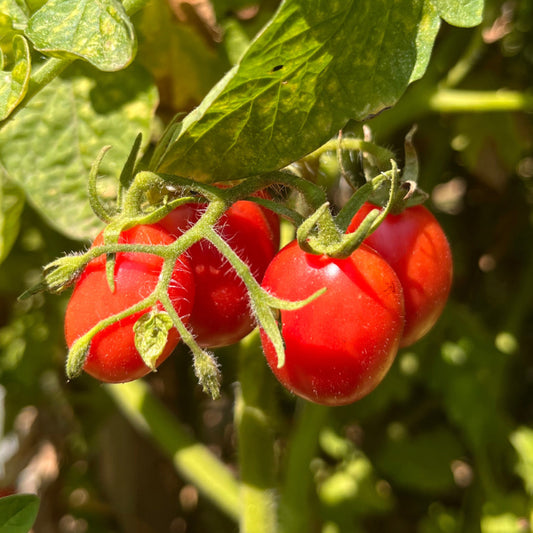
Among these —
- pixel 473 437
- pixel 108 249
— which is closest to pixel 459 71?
pixel 473 437

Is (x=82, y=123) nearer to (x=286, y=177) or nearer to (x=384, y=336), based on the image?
(x=286, y=177)

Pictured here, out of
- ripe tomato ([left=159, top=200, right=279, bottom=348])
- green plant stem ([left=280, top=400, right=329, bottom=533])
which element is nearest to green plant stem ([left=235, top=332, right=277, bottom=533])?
green plant stem ([left=280, top=400, right=329, bottom=533])

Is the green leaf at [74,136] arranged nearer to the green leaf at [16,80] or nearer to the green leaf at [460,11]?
the green leaf at [16,80]

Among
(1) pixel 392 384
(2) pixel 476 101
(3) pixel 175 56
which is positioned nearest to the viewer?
(3) pixel 175 56

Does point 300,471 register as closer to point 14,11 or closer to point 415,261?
point 415,261

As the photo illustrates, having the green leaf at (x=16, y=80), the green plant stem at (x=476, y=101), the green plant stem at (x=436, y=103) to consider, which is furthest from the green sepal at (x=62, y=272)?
the green plant stem at (x=476, y=101)

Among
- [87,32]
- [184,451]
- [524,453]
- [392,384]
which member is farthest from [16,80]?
[524,453]
